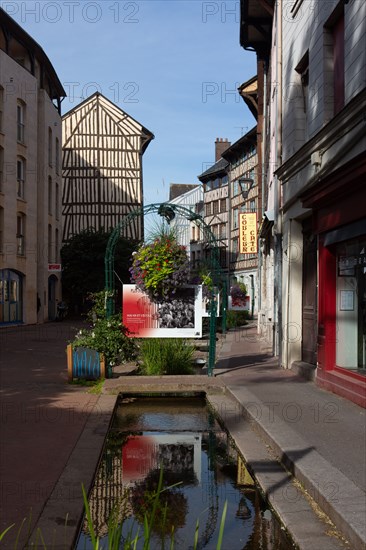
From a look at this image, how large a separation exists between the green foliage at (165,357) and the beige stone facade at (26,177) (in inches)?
761

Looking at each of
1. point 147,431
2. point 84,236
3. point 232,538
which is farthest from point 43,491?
point 84,236

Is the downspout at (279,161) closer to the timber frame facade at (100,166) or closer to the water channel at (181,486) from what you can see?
the water channel at (181,486)

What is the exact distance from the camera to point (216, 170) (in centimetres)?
5575

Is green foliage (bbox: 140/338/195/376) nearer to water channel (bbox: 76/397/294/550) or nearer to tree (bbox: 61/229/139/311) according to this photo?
water channel (bbox: 76/397/294/550)

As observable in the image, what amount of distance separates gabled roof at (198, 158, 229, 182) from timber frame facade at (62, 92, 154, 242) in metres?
7.24

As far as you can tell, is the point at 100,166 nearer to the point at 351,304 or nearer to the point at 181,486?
the point at 351,304

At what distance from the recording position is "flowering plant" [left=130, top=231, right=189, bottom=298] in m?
11.8

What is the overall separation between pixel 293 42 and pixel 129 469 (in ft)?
33.4

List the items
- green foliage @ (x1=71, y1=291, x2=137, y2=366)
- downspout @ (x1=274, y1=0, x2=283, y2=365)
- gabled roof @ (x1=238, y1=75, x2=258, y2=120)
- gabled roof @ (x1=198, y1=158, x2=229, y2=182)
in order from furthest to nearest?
gabled roof @ (x1=198, y1=158, x2=229, y2=182) → gabled roof @ (x1=238, y1=75, x2=258, y2=120) → downspout @ (x1=274, y1=0, x2=283, y2=365) → green foliage @ (x1=71, y1=291, x2=137, y2=366)

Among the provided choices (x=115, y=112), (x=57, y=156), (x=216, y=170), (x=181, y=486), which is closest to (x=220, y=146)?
(x=216, y=170)

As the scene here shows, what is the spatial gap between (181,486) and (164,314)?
22.1ft

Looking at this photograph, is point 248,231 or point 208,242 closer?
point 208,242

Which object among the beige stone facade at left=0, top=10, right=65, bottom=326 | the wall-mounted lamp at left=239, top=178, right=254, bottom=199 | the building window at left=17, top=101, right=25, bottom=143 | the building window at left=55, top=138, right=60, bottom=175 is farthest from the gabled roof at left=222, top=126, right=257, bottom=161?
the wall-mounted lamp at left=239, top=178, right=254, bottom=199

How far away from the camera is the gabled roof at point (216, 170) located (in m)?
54.5
